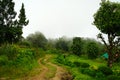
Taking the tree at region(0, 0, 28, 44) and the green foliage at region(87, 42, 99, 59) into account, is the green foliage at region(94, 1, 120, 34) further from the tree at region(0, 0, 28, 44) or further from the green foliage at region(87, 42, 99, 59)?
the green foliage at region(87, 42, 99, 59)

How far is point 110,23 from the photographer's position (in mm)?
43875

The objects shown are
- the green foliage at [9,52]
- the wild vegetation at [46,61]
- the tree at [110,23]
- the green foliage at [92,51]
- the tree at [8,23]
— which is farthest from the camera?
the green foliage at [92,51]

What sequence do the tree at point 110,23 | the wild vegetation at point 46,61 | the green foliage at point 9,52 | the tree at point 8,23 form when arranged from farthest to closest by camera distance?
the tree at point 8,23
the tree at point 110,23
the green foliage at point 9,52
the wild vegetation at point 46,61

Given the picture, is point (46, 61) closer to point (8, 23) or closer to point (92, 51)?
point (8, 23)

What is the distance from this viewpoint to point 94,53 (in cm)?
8888

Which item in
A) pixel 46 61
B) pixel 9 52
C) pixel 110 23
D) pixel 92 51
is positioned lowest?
pixel 46 61

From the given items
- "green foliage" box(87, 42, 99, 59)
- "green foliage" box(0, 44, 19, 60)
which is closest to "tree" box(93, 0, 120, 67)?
"green foliage" box(0, 44, 19, 60)

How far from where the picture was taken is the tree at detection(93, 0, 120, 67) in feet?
144

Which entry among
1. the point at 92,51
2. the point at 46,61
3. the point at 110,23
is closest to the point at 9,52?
the point at 110,23

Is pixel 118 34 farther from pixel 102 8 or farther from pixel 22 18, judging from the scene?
pixel 22 18

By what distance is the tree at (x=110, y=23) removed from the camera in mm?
43906

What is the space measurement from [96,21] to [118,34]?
475 centimetres

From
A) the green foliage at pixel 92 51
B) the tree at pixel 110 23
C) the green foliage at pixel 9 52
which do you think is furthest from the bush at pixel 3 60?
the green foliage at pixel 92 51

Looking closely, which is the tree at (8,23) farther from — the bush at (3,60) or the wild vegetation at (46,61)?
the bush at (3,60)
